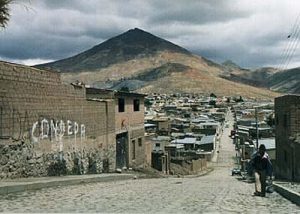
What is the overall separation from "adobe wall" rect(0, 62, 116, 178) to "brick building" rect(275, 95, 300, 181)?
11.4 m

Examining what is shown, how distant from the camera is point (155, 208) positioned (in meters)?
10.5

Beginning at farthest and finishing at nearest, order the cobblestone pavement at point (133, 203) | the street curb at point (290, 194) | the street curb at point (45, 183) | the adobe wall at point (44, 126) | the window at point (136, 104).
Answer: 1. the window at point (136, 104)
2. the adobe wall at point (44, 126)
3. the street curb at point (45, 183)
4. the street curb at point (290, 194)
5. the cobblestone pavement at point (133, 203)

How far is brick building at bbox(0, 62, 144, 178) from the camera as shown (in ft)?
51.1

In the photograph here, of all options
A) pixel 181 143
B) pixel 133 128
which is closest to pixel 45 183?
pixel 133 128

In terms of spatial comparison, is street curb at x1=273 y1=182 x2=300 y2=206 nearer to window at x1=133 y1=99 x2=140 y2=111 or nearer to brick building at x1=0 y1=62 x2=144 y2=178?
brick building at x1=0 y1=62 x2=144 y2=178

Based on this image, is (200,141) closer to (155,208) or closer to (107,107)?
(107,107)

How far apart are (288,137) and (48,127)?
18.3 m

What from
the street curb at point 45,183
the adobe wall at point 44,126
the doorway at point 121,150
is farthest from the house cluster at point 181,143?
the street curb at point 45,183

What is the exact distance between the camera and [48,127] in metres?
18.6

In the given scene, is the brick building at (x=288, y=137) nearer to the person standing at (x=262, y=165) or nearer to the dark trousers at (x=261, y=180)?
the dark trousers at (x=261, y=180)

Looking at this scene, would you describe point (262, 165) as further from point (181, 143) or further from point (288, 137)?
point (181, 143)

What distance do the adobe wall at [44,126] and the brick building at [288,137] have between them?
11.4m

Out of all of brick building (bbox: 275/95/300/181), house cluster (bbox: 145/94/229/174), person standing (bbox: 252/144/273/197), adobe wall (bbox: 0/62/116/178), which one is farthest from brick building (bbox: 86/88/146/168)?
person standing (bbox: 252/144/273/197)

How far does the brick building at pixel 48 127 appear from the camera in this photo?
51.1 ft
